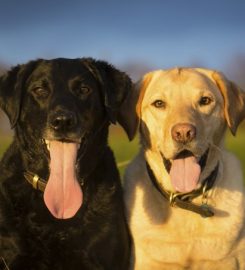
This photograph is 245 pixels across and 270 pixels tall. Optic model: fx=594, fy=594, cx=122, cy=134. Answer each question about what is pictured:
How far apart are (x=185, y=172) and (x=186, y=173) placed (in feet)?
0.04

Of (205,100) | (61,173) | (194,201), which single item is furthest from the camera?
(194,201)

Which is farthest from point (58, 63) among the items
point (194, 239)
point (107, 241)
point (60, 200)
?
point (194, 239)

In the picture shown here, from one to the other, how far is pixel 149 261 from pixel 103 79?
156 cm

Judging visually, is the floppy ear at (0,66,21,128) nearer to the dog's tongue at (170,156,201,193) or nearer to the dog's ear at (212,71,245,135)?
the dog's tongue at (170,156,201,193)

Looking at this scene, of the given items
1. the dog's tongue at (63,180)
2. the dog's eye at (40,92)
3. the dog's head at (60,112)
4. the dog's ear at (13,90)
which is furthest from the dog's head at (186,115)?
the dog's ear at (13,90)

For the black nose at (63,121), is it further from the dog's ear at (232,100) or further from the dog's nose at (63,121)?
the dog's ear at (232,100)

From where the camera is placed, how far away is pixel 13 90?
4.84 m

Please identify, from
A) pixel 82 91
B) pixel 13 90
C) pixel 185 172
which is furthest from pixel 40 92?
pixel 185 172

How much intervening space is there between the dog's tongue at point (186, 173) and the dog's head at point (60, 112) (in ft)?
2.15

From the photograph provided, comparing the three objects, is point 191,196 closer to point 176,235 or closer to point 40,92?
point 176,235

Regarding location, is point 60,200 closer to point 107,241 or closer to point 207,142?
point 107,241

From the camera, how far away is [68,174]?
4707 mm

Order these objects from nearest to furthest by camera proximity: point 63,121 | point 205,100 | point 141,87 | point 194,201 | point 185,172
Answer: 1. point 63,121
2. point 185,172
3. point 205,100
4. point 194,201
5. point 141,87

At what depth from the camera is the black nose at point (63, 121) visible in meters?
4.54
